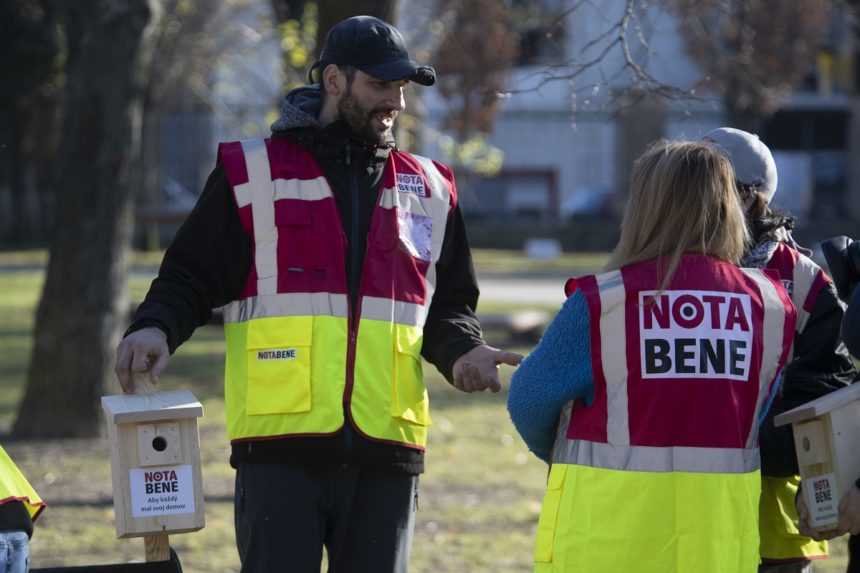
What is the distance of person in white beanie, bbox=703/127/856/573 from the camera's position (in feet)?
13.7

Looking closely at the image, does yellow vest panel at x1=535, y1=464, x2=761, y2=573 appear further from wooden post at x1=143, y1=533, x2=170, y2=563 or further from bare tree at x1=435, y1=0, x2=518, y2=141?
bare tree at x1=435, y1=0, x2=518, y2=141

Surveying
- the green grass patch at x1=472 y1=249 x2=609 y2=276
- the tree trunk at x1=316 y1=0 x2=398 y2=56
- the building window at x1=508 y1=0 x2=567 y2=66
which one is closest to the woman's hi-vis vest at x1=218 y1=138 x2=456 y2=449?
the tree trunk at x1=316 y1=0 x2=398 y2=56

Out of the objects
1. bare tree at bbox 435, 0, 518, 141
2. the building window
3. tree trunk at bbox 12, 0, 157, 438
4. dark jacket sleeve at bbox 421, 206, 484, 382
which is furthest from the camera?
bare tree at bbox 435, 0, 518, 141

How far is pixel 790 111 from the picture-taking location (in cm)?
4941

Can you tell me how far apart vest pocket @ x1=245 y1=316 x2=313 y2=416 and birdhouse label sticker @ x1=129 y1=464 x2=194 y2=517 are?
0.26 metres

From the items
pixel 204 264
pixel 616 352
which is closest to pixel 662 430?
pixel 616 352

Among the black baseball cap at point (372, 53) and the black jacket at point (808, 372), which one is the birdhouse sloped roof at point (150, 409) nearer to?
the black baseball cap at point (372, 53)

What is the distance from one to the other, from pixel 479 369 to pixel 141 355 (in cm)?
96

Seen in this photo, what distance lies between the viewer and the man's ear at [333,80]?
4.28 m

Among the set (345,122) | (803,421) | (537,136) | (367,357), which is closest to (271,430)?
(367,357)

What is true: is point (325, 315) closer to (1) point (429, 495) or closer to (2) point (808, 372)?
(2) point (808, 372)

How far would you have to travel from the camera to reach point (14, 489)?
11.9ft

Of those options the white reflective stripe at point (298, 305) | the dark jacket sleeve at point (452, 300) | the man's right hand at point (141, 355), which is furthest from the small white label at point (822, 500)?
the man's right hand at point (141, 355)

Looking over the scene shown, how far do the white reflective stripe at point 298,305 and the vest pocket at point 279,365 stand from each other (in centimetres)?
2
